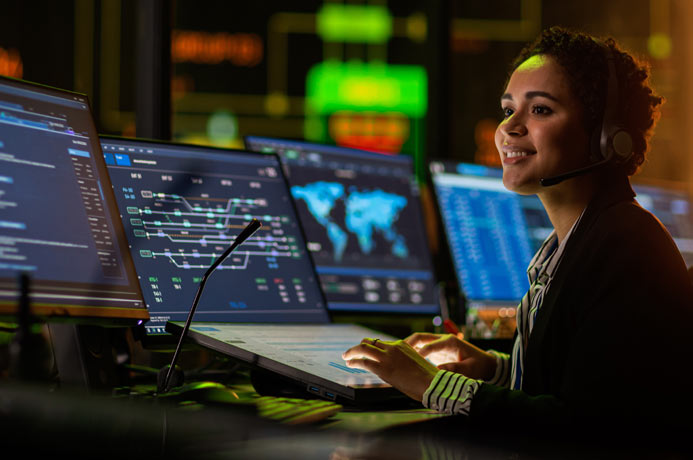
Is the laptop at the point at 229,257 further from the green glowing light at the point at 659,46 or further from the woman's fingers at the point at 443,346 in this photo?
the green glowing light at the point at 659,46

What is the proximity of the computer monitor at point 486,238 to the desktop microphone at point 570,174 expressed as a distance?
2.43 feet

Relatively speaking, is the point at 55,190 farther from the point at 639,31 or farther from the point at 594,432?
the point at 639,31

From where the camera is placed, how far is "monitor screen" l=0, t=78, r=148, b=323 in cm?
101

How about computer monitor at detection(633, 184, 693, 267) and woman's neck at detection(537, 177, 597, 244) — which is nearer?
woman's neck at detection(537, 177, 597, 244)

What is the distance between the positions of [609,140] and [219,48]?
6.35 metres

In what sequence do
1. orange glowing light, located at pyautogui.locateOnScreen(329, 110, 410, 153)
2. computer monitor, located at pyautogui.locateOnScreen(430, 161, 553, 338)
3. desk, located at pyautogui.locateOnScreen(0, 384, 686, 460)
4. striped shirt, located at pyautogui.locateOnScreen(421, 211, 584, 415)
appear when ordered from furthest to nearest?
orange glowing light, located at pyautogui.locateOnScreen(329, 110, 410, 153)
computer monitor, located at pyautogui.locateOnScreen(430, 161, 553, 338)
striped shirt, located at pyautogui.locateOnScreen(421, 211, 584, 415)
desk, located at pyautogui.locateOnScreen(0, 384, 686, 460)

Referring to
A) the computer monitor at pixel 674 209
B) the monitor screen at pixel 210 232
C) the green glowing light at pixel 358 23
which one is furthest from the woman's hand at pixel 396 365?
the green glowing light at pixel 358 23

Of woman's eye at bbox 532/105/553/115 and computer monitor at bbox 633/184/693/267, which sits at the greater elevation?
woman's eye at bbox 532/105/553/115

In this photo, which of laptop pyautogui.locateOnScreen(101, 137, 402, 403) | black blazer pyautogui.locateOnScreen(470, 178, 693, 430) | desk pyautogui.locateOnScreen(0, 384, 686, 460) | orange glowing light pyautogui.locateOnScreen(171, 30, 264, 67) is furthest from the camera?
orange glowing light pyautogui.locateOnScreen(171, 30, 264, 67)

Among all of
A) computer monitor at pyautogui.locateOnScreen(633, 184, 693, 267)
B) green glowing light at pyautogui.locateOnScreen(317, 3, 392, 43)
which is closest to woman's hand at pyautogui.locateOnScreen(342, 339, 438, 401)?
computer monitor at pyautogui.locateOnScreen(633, 184, 693, 267)

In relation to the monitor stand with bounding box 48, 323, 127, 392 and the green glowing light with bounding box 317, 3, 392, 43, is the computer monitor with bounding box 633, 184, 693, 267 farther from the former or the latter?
the green glowing light with bounding box 317, 3, 392, 43

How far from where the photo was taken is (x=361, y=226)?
6.07 feet

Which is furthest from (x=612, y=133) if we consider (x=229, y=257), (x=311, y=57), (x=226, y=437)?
(x=311, y=57)

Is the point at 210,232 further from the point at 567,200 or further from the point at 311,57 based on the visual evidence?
the point at 311,57
